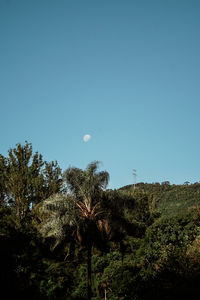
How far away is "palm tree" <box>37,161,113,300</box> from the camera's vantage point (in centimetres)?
1170

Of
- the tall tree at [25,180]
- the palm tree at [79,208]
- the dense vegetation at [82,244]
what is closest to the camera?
the dense vegetation at [82,244]

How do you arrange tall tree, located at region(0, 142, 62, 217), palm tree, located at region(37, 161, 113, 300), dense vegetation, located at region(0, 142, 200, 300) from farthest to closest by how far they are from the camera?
1. tall tree, located at region(0, 142, 62, 217)
2. palm tree, located at region(37, 161, 113, 300)
3. dense vegetation, located at region(0, 142, 200, 300)

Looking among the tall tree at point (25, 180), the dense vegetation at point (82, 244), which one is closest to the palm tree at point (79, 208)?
the dense vegetation at point (82, 244)

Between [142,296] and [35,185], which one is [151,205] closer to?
[35,185]

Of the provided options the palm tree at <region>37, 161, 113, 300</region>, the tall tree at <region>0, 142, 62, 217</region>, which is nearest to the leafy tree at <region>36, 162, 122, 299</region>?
the palm tree at <region>37, 161, 113, 300</region>

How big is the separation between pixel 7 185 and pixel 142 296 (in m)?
12.4

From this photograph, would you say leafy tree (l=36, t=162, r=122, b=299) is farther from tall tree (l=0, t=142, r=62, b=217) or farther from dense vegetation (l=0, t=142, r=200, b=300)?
tall tree (l=0, t=142, r=62, b=217)

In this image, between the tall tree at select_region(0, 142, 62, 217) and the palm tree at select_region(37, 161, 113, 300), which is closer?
the palm tree at select_region(37, 161, 113, 300)

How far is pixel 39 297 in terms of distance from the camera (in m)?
10.7

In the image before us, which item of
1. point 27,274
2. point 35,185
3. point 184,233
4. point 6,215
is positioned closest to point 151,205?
point 184,233

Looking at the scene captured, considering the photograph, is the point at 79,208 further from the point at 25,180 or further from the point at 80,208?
Result: the point at 25,180

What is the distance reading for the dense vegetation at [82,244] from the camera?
10.7m

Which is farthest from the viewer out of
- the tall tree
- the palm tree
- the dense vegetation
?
the tall tree

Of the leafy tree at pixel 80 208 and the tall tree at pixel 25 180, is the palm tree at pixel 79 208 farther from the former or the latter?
the tall tree at pixel 25 180
